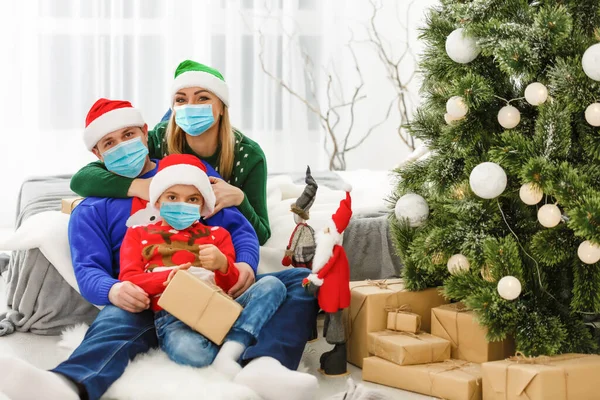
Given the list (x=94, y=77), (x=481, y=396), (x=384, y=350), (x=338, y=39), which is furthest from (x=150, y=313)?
(x=338, y=39)

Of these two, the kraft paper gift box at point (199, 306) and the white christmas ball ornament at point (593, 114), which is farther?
the kraft paper gift box at point (199, 306)

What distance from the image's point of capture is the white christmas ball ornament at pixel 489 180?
1.92m

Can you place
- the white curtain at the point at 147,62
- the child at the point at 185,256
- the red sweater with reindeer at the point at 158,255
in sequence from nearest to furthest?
the child at the point at 185,256
the red sweater with reindeer at the point at 158,255
the white curtain at the point at 147,62

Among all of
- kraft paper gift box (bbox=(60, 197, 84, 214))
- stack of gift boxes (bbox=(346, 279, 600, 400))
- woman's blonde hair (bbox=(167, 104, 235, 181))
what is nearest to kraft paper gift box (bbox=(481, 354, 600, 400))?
stack of gift boxes (bbox=(346, 279, 600, 400))

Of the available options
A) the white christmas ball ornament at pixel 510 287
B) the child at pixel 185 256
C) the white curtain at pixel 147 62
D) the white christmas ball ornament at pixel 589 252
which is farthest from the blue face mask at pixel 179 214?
the white curtain at pixel 147 62

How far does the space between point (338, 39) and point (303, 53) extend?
0.26 m

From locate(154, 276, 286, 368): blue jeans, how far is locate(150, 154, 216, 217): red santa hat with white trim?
1.01ft

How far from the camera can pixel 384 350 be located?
2.07m

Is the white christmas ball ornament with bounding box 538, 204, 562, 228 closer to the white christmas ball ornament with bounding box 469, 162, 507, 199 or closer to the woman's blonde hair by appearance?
the white christmas ball ornament with bounding box 469, 162, 507, 199

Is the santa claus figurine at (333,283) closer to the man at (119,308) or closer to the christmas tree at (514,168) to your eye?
the man at (119,308)

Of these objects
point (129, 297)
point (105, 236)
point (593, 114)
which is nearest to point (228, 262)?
point (129, 297)

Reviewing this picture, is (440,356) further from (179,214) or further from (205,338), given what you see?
(179,214)

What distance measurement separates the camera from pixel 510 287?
1905 millimetres

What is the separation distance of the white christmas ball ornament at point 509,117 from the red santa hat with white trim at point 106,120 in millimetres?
1048
